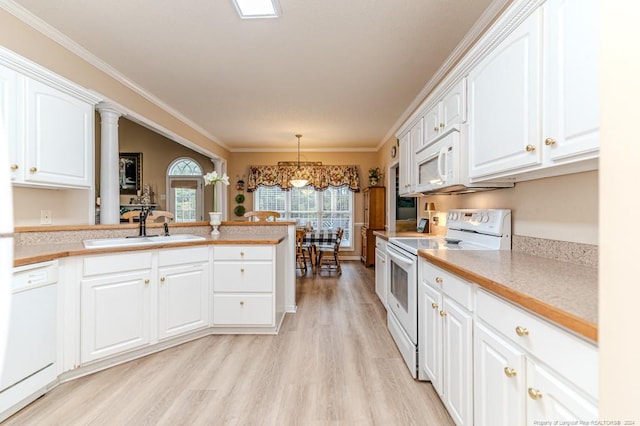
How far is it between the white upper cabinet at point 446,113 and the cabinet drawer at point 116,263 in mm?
2406

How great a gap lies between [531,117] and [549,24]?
1.15 feet

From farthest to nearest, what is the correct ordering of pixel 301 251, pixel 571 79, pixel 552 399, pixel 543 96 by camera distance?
pixel 301 251 < pixel 543 96 < pixel 571 79 < pixel 552 399

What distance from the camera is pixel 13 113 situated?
1930 millimetres

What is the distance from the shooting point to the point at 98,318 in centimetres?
212

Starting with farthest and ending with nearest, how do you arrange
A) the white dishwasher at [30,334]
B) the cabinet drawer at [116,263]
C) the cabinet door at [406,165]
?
the cabinet door at [406,165] → the cabinet drawer at [116,263] → the white dishwasher at [30,334]

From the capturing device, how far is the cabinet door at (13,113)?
188cm

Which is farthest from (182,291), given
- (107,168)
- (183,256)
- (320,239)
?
(320,239)

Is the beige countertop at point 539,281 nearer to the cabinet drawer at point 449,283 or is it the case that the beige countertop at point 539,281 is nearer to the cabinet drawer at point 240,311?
the cabinet drawer at point 449,283

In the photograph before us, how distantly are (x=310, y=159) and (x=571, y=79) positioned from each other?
6364 mm

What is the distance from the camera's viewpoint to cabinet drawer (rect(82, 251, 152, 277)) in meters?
2.09

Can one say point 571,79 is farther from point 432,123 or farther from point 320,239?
point 320,239

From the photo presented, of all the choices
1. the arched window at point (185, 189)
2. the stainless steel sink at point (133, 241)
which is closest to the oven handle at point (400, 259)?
the stainless steel sink at point (133, 241)

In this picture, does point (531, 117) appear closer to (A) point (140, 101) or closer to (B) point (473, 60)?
(B) point (473, 60)

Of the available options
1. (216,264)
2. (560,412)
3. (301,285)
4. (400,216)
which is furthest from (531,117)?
(400,216)
